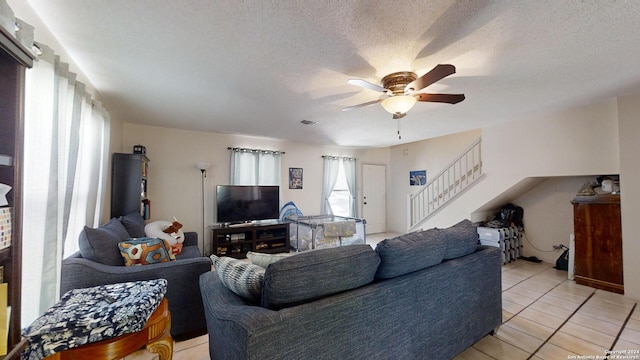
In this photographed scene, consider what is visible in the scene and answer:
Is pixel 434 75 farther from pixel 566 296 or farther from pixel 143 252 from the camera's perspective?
pixel 566 296

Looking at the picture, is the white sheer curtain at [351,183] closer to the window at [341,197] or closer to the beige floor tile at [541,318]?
the window at [341,197]

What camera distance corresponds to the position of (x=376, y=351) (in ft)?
4.25

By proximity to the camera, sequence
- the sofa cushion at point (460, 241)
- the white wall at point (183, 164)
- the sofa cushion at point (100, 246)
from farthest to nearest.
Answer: the white wall at point (183, 164) < the sofa cushion at point (100, 246) < the sofa cushion at point (460, 241)

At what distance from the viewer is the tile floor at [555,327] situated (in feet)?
6.18

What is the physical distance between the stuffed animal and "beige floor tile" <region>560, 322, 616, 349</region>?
387 cm

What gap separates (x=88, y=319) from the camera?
119 cm

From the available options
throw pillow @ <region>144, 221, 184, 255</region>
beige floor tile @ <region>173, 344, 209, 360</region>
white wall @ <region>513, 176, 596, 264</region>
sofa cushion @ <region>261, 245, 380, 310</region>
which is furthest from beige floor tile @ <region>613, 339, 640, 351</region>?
throw pillow @ <region>144, 221, 184, 255</region>

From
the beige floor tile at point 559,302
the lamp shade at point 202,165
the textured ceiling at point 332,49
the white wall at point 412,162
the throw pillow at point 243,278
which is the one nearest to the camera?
the throw pillow at point 243,278

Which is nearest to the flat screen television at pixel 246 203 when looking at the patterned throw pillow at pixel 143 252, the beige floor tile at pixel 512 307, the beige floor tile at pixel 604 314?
the patterned throw pillow at pixel 143 252

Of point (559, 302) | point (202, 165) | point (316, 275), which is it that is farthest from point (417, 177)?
point (316, 275)

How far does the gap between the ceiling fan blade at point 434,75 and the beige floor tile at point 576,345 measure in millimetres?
2292

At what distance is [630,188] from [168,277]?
4.78 meters

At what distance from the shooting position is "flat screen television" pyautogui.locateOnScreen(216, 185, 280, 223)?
14.6 feet

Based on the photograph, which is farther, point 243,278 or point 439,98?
point 439,98
